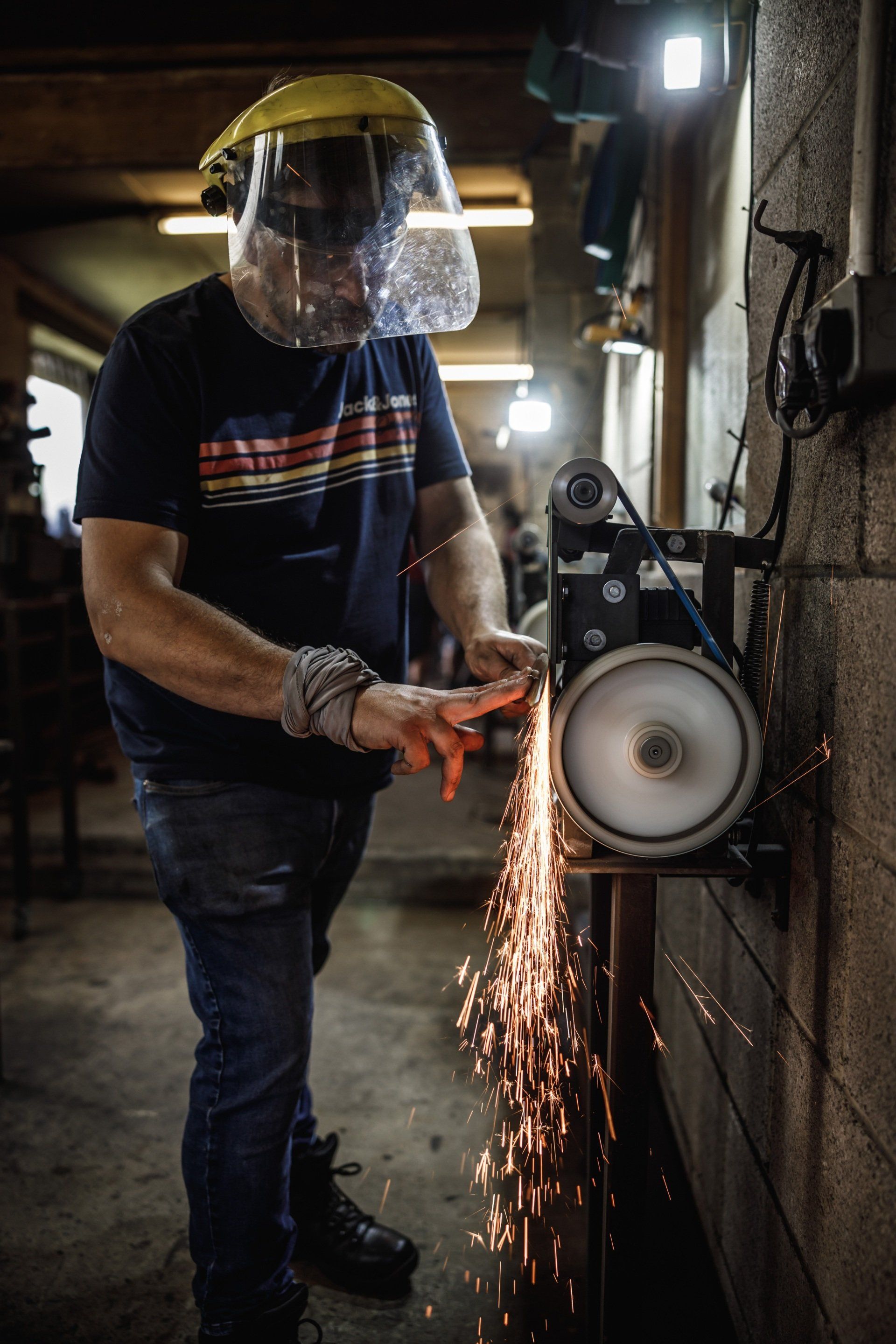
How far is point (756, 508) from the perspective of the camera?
156 centimetres

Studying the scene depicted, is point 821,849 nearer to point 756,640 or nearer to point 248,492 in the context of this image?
point 756,640

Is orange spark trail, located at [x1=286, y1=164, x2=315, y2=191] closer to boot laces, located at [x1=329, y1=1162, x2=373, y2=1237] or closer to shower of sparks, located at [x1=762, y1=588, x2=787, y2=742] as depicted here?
shower of sparks, located at [x1=762, y1=588, x2=787, y2=742]

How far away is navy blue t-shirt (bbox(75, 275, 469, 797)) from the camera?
56.5 inches

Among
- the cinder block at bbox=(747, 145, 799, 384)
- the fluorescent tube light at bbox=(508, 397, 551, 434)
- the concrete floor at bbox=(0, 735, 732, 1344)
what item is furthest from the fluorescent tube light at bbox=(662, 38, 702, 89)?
the fluorescent tube light at bbox=(508, 397, 551, 434)

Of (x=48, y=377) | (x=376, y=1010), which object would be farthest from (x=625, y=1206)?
(x=48, y=377)

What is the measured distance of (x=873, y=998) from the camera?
1034 millimetres

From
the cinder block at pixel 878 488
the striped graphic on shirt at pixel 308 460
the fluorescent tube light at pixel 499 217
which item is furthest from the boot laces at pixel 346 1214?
the fluorescent tube light at pixel 499 217

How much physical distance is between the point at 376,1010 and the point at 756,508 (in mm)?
2116

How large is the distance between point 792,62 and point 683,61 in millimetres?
519

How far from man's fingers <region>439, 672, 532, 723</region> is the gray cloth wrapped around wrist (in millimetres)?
138

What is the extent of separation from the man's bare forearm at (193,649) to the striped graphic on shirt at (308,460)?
243 millimetres

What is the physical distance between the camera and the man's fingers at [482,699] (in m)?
1.19

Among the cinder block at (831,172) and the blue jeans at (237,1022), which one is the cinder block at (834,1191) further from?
the cinder block at (831,172)

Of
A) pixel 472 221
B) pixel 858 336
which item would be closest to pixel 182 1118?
pixel 858 336
